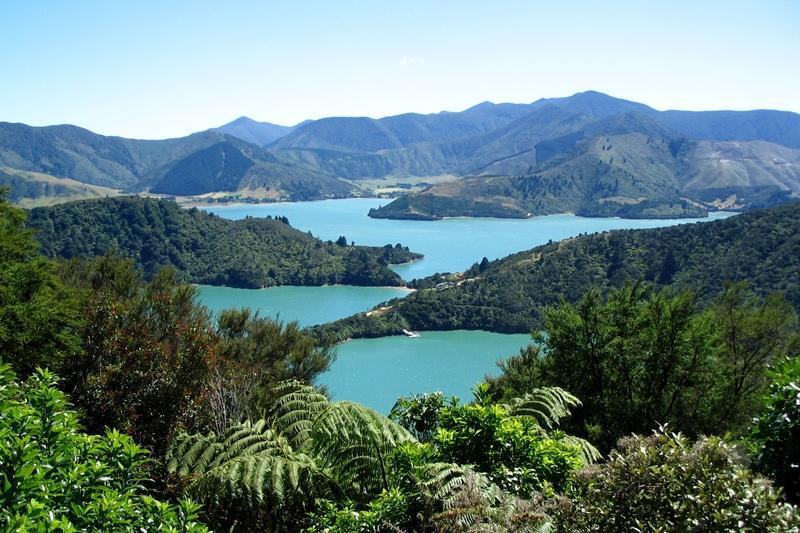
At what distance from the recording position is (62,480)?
12.0 feet

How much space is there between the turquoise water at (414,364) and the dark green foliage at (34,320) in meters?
39.9

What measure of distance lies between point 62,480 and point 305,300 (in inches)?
4038

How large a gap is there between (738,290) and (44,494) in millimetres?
14361

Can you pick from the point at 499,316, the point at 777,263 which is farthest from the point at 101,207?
the point at 777,263

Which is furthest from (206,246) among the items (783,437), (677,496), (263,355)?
(677,496)

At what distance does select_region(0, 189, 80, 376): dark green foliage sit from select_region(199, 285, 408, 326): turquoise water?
7450 cm

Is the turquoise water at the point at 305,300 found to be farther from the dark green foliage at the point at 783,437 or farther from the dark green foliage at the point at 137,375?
the dark green foliage at the point at 783,437

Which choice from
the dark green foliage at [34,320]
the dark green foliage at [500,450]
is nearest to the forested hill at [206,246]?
the dark green foliage at [34,320]

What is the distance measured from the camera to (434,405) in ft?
24.7

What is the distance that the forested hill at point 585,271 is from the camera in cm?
7269

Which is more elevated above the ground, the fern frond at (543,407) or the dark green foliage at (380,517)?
the dark green foliage at (380,517)

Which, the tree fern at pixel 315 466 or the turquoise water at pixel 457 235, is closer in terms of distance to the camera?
the tree fern at pixel 315 466

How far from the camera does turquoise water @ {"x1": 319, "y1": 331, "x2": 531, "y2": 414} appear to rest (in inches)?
2277

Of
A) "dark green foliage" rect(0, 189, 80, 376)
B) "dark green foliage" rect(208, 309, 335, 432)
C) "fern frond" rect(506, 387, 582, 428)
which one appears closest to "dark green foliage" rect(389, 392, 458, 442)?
"fern frond" rect(506, 387, 582, 428)
